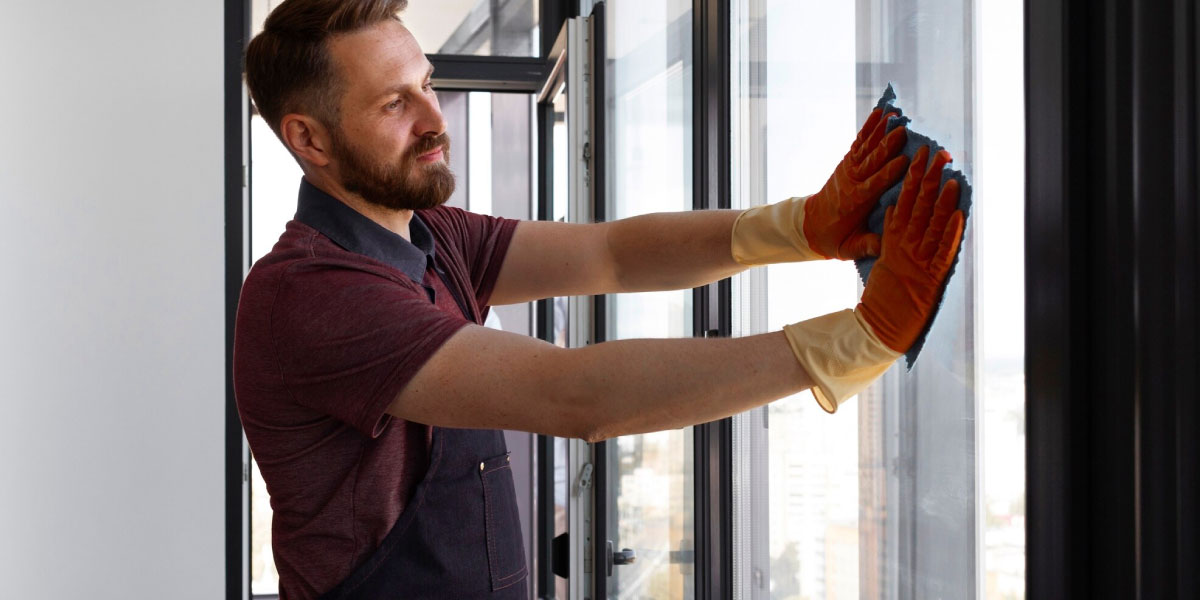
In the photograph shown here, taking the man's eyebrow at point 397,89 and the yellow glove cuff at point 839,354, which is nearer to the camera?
the yellow glove cuff at point 839,354

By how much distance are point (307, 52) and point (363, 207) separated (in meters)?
0.20

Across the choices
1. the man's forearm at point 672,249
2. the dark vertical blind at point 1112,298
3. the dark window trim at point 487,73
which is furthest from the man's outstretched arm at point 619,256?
the dark window trim at point 487,73

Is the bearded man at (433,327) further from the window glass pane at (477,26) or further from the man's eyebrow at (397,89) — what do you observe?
the window glass pane at (477,26)

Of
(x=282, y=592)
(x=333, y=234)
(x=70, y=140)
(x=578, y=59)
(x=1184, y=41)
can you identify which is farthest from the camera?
(x=70, y=140)

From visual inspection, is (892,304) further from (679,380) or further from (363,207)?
(363,207)

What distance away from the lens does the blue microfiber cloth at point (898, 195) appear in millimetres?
702

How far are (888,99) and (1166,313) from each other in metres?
0.34

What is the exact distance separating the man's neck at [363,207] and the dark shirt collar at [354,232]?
1 centimetres

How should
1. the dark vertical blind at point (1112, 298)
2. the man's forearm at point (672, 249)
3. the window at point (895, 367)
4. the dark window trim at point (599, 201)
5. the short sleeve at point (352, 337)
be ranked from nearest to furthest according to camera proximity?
the dark vertical blind at point (1112, 298) → the window at point (895, 367) → the short sleeve at point (352, 337) → the man's forearm at point (672, 249) → the dark window trim at point (599, 201)

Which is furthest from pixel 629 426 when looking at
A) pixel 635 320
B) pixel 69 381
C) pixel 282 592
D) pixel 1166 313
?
pixel 69 381

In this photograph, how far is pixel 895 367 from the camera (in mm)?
891

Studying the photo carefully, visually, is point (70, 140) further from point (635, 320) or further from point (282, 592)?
point (282, 592)

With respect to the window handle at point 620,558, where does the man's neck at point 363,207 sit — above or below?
above

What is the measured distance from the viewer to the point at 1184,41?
1.71 ft
